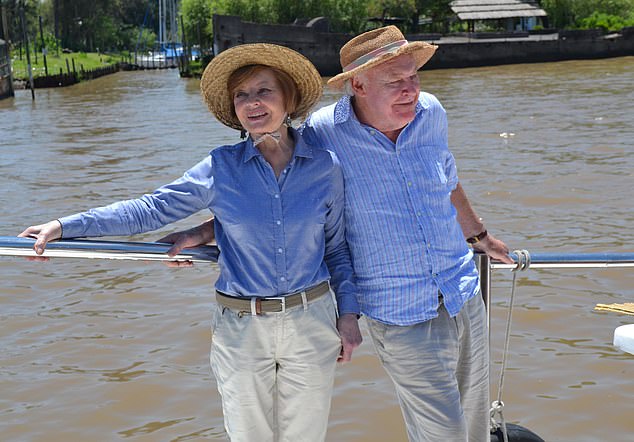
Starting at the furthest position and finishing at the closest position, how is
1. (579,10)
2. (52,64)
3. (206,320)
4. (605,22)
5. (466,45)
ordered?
(579,10) → (52,64) → (605,22) → (466,45) → (206,320)

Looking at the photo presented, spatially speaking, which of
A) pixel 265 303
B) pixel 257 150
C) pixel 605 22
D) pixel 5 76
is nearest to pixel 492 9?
pixel 605 22

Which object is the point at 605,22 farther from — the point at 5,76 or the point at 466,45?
the point at 5,76

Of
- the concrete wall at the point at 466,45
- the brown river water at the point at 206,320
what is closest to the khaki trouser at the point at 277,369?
the brown river water at the point at 206,320

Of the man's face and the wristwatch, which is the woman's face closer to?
the man's face

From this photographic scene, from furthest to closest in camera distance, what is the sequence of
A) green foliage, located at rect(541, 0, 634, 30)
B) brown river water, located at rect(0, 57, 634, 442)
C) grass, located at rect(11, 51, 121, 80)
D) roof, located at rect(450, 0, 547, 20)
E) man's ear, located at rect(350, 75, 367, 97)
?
1. green foliage, located at rect(541, 0, 634, 30)
2. roof, located at rect(450, 0, 547, 20)
3. grass, located at rect(11, 51, 121, 80)
4. brown river water, located at rect(0, 57, 634, 442)
5. man's ear, located at rect(350, 75, 367, 97)

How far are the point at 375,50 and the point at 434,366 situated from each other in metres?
0.89

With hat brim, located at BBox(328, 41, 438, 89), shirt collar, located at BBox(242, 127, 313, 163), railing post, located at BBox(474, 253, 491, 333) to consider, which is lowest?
railing post, located at BBox(474, 253, 491, 333)

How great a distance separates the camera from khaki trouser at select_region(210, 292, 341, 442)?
7.90 ft

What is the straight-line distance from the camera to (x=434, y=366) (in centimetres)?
254

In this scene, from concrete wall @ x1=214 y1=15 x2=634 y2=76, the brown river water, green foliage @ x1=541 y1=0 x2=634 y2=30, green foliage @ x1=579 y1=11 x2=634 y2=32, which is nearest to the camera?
the brown river water

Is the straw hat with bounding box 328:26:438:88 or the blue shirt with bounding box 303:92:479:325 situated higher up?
the straw hat with bounding box 328:26:438:88

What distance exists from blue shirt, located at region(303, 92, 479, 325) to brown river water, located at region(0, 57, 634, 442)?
2.09 m

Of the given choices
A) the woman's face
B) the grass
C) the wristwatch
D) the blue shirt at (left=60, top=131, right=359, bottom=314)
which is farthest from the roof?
the blue shirt at (left=60, top=131, right=359, bottom=314)

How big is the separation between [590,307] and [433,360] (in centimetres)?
421
